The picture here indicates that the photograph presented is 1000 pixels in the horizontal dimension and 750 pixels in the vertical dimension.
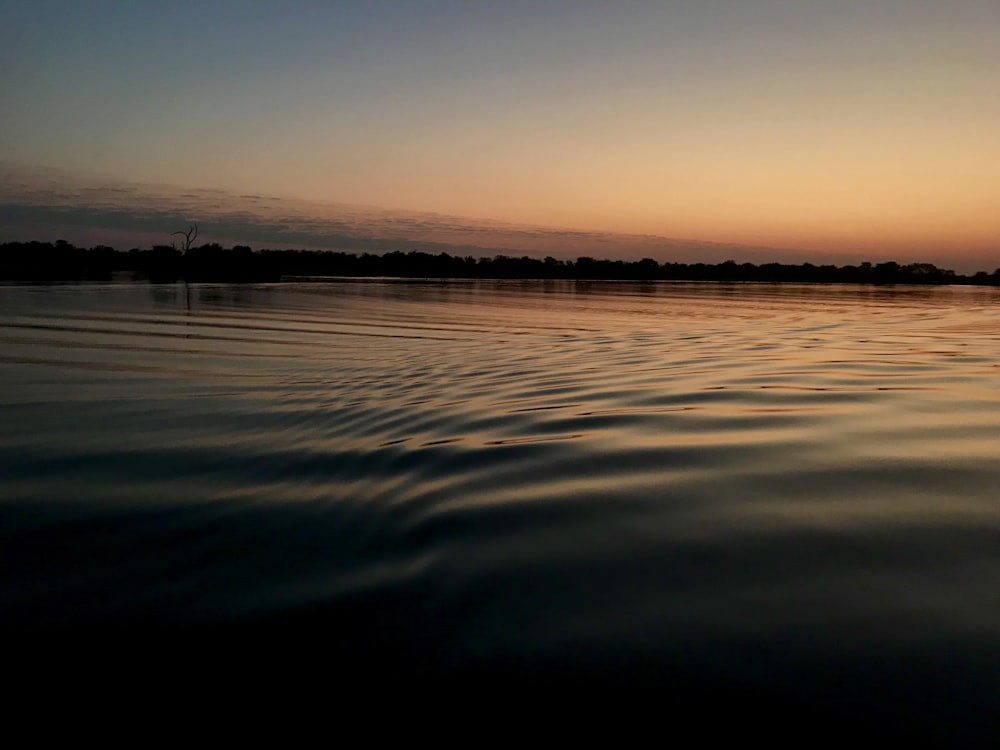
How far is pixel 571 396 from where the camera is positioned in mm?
5320

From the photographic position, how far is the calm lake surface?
1.60m

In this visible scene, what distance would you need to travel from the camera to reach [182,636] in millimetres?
1777

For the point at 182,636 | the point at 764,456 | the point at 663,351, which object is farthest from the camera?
the point at 663,351

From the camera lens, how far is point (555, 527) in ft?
8.02

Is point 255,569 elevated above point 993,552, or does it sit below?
below

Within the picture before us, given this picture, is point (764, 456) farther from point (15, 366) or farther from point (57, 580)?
point (15, 366)

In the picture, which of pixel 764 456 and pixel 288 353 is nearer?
pixel 764 456

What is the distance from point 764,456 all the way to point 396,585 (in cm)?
209

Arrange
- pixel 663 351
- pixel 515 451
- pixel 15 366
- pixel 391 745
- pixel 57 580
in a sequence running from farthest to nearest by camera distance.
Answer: pixel 663 351 < pixel 15 366 < pixel 515 451 < pixel 57 580 < pixel 391 745

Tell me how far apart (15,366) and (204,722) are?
762cm

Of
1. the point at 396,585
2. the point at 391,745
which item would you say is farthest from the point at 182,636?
the point at 391,745

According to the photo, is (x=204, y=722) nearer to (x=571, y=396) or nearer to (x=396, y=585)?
(x=396, y=585)

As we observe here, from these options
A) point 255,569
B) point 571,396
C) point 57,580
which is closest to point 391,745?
point 255,569

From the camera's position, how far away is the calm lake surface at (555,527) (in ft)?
5.24
